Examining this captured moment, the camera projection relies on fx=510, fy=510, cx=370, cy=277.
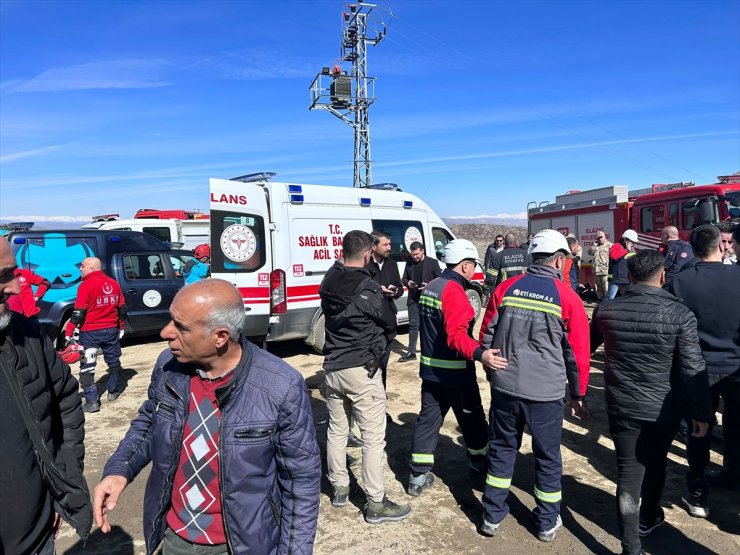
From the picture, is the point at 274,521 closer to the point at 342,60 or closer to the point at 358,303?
the point at 358,303

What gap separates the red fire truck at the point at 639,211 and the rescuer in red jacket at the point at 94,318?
11.4 meters

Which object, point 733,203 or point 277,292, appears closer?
point 277,292

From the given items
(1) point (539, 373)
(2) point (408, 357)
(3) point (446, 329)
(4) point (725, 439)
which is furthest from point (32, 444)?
(2) point (408, 357)

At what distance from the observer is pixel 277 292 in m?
7.29

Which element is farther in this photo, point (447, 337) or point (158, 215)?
point (158, 215)

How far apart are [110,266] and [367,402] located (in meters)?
7.23

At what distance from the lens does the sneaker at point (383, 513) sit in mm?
3533

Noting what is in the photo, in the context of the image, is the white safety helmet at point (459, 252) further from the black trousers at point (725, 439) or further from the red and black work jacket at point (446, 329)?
the black trousers at point (725, 439)

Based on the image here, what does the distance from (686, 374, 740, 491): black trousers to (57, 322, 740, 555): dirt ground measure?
0.24 m

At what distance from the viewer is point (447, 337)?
3.75m

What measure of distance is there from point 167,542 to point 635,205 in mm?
14312

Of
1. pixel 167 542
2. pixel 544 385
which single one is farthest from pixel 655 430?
pixel 167 542

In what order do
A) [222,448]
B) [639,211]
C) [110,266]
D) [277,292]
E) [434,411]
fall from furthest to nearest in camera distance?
[639,211] → [110,266] → [277,292] → [434,411] → [222,448]

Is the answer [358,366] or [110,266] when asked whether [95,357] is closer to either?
[110,266]
